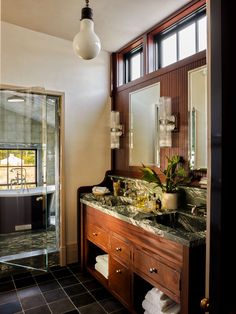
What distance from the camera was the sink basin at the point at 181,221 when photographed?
1.90m

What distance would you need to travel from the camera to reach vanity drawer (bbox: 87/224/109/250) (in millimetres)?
2371

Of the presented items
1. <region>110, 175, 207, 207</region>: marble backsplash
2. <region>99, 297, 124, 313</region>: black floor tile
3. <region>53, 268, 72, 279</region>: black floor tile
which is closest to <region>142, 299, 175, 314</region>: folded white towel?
<region>99, 297, 124, 313</region>: black floor tile

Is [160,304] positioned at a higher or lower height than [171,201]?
lower

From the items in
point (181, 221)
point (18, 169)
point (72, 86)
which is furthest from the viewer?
point (18, 169)

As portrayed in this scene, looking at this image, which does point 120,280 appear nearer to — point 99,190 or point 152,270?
point 152,270

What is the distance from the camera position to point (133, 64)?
122 inches

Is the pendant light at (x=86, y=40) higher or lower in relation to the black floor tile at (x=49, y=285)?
higher

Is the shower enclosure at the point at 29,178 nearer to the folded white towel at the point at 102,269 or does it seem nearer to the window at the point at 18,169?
the window at the point at 18,169

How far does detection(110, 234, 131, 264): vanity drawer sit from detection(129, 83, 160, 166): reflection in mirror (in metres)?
0.87

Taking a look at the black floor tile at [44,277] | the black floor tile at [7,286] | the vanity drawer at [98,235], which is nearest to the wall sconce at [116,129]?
the vanity drawer at [98,235]

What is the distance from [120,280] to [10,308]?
992 millimetres

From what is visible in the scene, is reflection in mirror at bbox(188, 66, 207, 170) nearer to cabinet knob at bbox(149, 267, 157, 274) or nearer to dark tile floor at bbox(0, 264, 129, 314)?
cabinet knob at bbox(149, 267, 157, 274)

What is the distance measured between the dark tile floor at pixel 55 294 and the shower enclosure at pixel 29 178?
228 mm

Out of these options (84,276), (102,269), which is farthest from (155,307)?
(84,276)
